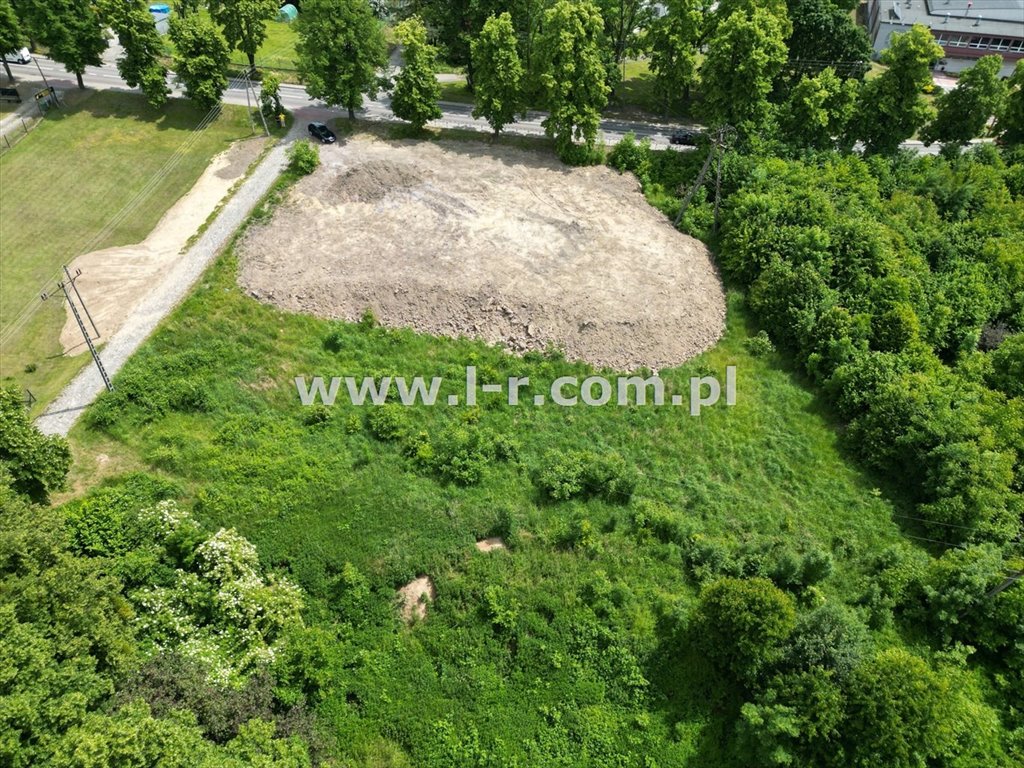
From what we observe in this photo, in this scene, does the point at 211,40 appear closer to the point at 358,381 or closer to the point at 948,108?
the point at 358,381

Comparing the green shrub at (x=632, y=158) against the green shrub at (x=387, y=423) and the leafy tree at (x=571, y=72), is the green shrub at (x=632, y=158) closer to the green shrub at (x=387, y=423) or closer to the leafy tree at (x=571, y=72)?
the leafy tree at (x=571, y=72)

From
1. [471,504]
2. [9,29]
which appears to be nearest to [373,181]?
[471,504]

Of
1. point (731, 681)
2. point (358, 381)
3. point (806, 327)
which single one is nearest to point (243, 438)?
point (358, 381)

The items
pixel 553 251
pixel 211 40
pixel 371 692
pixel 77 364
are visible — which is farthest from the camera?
pixel 211 40

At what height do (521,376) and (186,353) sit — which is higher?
(186,353)

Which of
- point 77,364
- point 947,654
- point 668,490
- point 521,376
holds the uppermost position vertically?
point 77,364

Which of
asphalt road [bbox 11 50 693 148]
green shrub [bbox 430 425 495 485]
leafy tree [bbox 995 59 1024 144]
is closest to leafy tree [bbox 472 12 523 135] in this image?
asphalt road [bbox 11 50 693 148]

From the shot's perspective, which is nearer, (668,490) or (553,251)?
(668,490)
